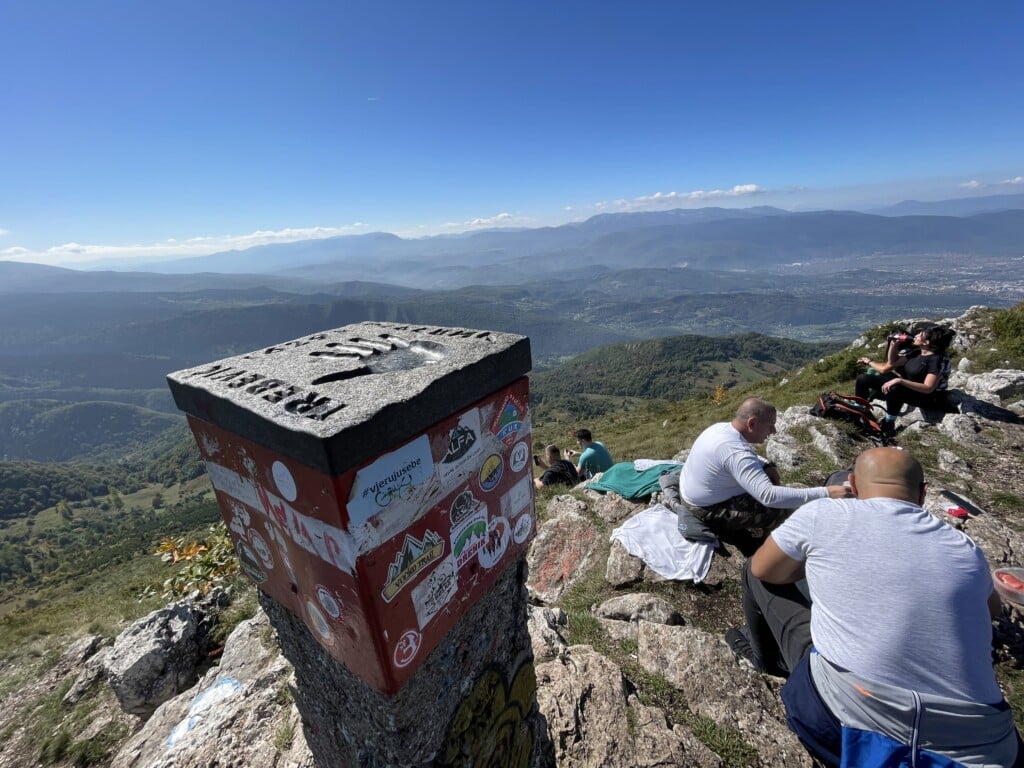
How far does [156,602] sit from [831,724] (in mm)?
9230

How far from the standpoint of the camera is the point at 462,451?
185 centimetres

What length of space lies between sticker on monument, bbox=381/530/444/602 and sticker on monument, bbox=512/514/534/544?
1.92 feet

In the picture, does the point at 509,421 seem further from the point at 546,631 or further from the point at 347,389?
the point at 546,631

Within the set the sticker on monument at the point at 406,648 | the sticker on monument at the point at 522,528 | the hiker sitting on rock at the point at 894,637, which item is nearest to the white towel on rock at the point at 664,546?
the hiker sitting on rock at the point at 894,637

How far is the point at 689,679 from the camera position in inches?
130

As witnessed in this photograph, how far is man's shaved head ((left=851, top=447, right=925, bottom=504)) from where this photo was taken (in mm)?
2654

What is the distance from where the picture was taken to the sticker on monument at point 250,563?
84.6 inches

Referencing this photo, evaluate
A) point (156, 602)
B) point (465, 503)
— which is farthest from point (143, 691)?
point (465, 503)

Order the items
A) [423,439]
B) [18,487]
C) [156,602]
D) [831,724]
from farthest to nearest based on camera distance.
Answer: [18,487] < [156,602] < [831,724] < [423,439]

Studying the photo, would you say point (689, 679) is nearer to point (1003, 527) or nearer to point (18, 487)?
point (1003, 527)

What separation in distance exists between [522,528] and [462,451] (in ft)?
2.48

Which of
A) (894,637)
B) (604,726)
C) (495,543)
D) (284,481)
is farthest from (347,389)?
(894,637)

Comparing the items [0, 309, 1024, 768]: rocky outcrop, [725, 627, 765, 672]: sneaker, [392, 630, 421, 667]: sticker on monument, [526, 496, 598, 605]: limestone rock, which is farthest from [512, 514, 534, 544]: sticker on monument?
[526, 496, 598, 605]: limestone rock

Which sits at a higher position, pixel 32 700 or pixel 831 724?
pixel 831 724
